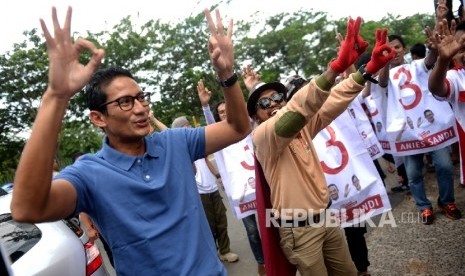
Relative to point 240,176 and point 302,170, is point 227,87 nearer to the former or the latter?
point 302,170

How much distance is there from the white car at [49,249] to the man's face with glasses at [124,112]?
1.20 metres

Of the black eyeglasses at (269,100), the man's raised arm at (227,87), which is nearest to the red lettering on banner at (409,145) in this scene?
the black eyeglasses at (269,100)

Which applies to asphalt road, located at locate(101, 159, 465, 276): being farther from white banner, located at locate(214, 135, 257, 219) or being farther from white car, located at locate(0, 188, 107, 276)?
white car, located at locate(0, 188, 107, 276)

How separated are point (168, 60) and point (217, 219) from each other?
2303 cm

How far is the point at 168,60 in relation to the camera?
26.9 m

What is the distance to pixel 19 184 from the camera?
53.2 inches

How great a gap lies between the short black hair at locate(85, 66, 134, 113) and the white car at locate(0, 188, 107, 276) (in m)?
1.23

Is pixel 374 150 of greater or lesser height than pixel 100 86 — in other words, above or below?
below

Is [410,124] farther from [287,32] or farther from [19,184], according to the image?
[287,32]

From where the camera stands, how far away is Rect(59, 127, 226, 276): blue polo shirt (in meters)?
1.66

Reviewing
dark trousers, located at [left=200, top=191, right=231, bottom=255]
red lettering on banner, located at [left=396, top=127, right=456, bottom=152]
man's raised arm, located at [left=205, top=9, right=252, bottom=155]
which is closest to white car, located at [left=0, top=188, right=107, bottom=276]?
man's raised arm, located at [left=205, top=9, right=252, bottom=155]

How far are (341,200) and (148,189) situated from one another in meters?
2.07

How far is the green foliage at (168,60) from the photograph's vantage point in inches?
794

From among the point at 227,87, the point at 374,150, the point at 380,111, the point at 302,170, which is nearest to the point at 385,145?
the point at 374,150
